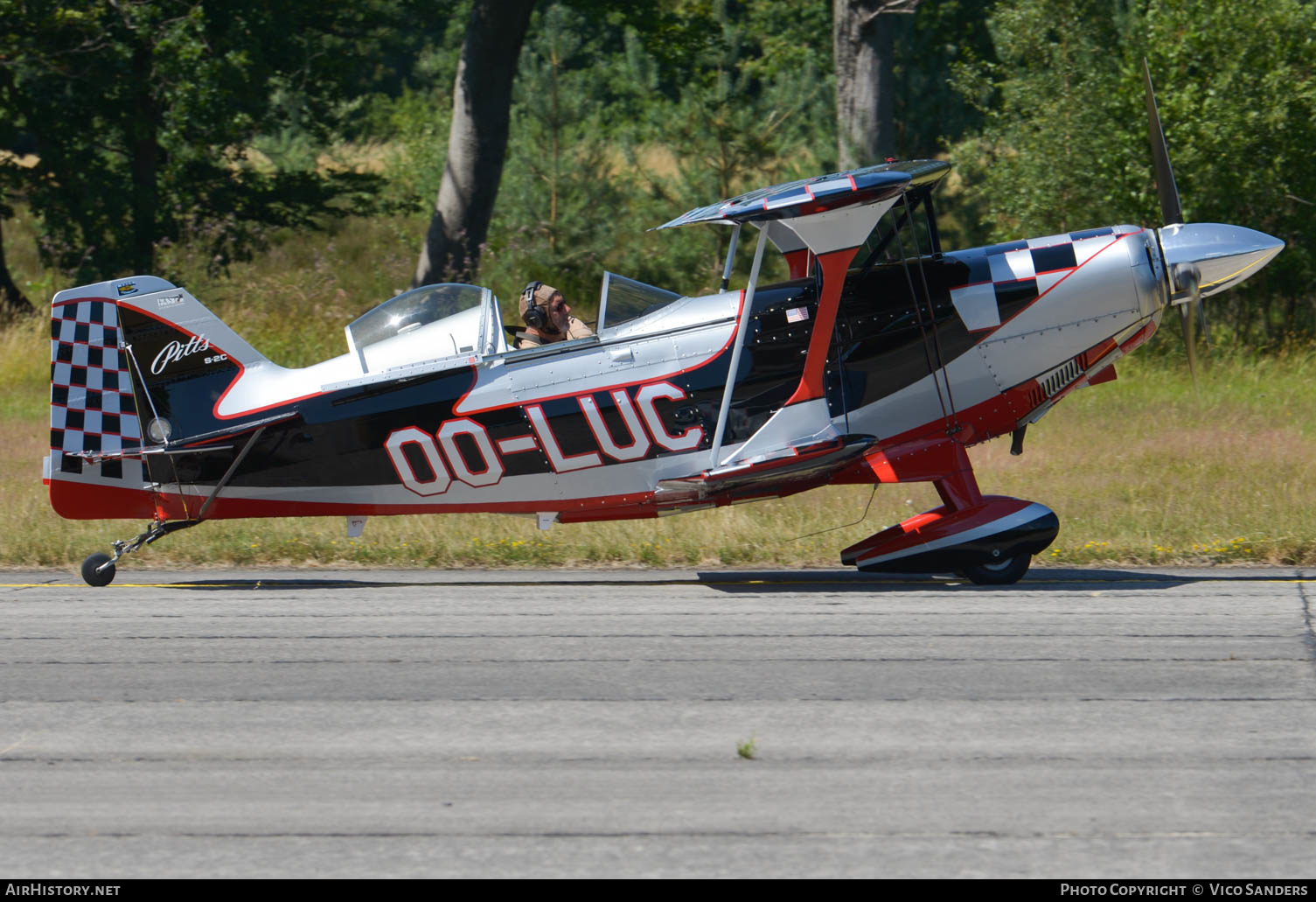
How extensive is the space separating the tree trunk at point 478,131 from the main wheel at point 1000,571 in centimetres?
1321

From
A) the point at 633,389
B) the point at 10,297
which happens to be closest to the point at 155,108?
the point at 10,297

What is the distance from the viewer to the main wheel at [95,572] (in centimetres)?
911

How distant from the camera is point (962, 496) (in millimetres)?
8789

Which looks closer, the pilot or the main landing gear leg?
the main landing gear leg

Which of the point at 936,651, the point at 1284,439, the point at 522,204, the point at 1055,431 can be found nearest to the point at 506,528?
the point at 936,651

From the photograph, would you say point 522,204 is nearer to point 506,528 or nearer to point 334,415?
point 506,528

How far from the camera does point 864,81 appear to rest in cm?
1881

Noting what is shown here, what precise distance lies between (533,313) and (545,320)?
0.29 feet

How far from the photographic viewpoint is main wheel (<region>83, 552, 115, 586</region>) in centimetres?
911

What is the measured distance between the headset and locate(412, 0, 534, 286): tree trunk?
11559mm

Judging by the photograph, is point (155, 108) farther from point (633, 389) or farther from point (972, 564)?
point (972, 564)

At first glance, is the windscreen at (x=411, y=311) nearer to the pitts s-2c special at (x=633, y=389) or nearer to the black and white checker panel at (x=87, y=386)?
the pitts s-2c special at (x=633, y=389)

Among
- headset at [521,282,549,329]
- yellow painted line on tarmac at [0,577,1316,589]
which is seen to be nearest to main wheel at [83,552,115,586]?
yellow painted line on tarmac at [0,577,1316,589]

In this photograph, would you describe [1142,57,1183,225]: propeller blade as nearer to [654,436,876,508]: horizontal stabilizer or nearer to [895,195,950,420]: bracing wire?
[895,195,950,420]: bracing wire
